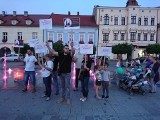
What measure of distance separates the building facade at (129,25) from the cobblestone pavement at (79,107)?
163 ft

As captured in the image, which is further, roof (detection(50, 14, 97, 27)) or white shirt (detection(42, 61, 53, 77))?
roof (detection(50, 14, 97, 27))

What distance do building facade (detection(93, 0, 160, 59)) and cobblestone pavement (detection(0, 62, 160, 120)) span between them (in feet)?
163

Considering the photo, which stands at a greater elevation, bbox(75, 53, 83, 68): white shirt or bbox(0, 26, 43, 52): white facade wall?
bbox(0, 26, 43, 52): white facade wall

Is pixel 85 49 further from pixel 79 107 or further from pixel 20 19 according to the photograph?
pixel 20 19

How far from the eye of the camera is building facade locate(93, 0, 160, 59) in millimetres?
60656

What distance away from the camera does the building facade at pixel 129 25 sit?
199 ft

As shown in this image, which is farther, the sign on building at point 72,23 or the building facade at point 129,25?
the building facade at point 129,25

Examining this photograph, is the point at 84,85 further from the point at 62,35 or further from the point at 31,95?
the point at 62,35

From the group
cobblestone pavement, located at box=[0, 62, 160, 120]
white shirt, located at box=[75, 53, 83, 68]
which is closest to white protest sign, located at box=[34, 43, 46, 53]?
white shirt, located at box=[75, 53, 83, 68]

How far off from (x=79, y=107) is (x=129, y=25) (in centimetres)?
5324

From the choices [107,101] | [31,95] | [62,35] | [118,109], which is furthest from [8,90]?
[62,35]

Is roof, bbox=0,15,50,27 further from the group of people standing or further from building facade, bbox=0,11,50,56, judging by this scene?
the group of people standing

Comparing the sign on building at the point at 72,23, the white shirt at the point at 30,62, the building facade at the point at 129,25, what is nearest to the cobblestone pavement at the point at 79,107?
the white shirt at the point at 30,62

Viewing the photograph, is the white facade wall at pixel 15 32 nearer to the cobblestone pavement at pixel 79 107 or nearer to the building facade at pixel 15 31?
the building facade at pixel 15 31
